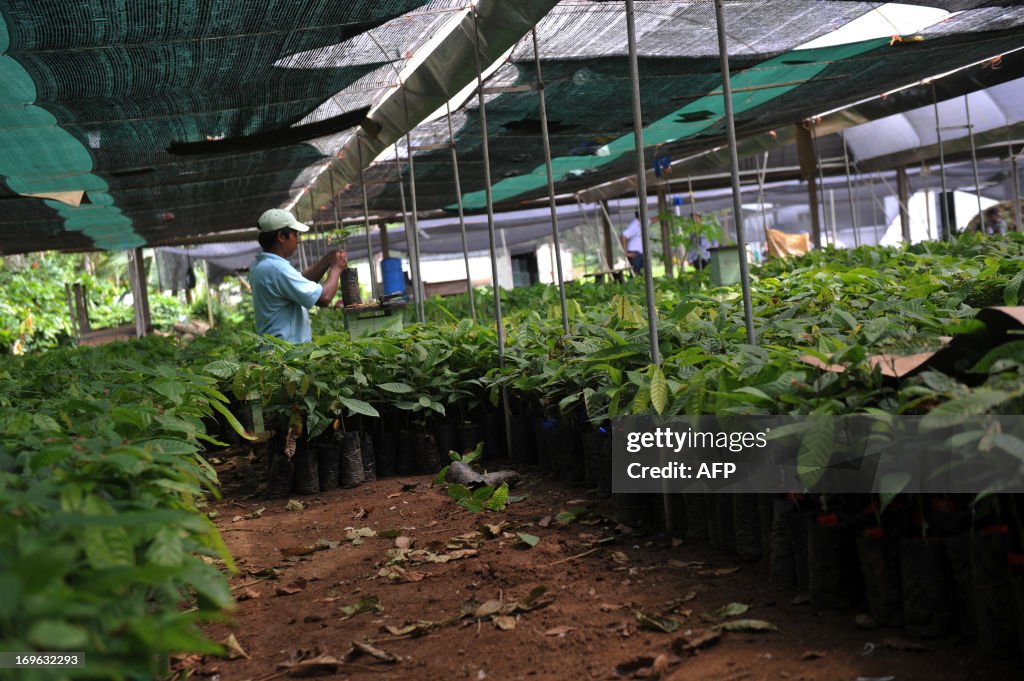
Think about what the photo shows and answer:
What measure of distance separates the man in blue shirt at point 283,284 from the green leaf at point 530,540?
2.42 metres

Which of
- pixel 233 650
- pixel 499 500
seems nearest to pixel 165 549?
pixel 233 650

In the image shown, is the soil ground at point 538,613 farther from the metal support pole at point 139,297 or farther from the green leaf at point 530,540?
the metal support pole at point 139,297

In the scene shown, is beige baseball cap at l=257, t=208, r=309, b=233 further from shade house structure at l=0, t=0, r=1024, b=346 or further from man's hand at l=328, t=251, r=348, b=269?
shade house structure at l=0, t=0, r=1024, b=346

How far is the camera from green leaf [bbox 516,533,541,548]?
12.1 feet

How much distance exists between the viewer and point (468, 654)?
2.74 m

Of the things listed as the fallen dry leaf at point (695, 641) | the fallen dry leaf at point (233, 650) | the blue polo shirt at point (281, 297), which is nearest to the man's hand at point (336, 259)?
the blue polo shirt at point (281, 297)

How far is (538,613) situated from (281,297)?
138 inches

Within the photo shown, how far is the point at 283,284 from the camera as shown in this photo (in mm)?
5754

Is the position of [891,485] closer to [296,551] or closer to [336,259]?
[296,551]

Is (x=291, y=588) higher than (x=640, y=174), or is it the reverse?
(x=640, y=174)

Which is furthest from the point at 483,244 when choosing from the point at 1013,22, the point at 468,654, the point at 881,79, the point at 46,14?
the point at 468,654

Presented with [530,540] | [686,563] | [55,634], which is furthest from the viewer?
[530,540]

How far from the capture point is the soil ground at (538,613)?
2.42 meters

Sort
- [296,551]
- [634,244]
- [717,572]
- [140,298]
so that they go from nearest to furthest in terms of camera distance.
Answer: [717,572] < [296,551] < [140,298] < [634,244]
